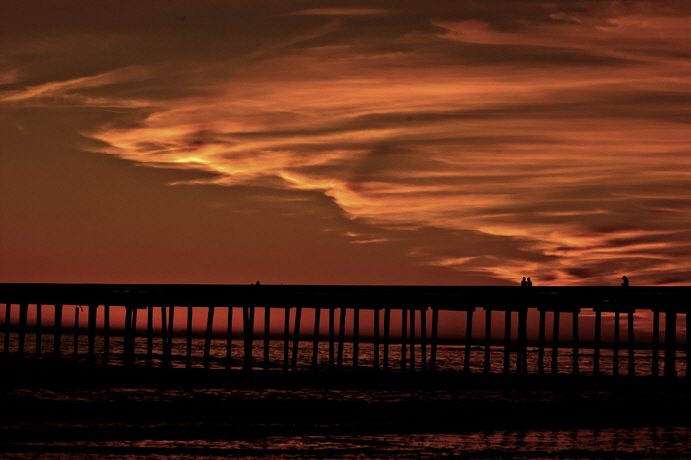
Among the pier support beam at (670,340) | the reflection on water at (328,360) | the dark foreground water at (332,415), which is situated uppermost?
the pier support beam at (670,340)

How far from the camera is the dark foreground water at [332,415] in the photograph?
1439cm

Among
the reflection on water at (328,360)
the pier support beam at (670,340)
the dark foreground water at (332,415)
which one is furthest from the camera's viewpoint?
the reflection on water at (328,360)

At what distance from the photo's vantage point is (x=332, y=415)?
20.4m

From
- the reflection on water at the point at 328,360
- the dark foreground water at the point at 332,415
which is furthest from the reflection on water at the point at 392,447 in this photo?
the reflection on water at the point at 328,360

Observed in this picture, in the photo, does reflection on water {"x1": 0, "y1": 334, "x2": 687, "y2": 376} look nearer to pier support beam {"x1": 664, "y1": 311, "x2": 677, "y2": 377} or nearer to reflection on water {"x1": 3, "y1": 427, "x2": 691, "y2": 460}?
pier support beam {"x1": 664, "y1": 311, "x2": 677, "y2": 377}

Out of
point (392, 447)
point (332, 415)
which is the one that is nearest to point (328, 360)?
point (332, 415)

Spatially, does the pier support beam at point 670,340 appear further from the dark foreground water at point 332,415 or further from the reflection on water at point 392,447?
the reflection on water at point 392,447

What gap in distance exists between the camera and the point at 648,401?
24.0m

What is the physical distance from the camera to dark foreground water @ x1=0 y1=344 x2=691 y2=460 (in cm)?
1439

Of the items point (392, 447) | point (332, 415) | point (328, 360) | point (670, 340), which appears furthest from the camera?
point (328, 360)

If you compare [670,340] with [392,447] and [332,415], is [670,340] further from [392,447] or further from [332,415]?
[392,447]

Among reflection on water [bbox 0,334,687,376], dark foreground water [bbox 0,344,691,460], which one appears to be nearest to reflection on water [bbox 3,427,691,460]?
dark foreground water [bbox 0,344,691,460]

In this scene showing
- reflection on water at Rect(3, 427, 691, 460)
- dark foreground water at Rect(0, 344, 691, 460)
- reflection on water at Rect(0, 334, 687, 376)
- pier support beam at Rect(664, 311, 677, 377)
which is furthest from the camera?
reflection on water at Rect(0, 334, 687, 376)

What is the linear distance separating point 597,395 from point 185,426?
1350 centimetres
